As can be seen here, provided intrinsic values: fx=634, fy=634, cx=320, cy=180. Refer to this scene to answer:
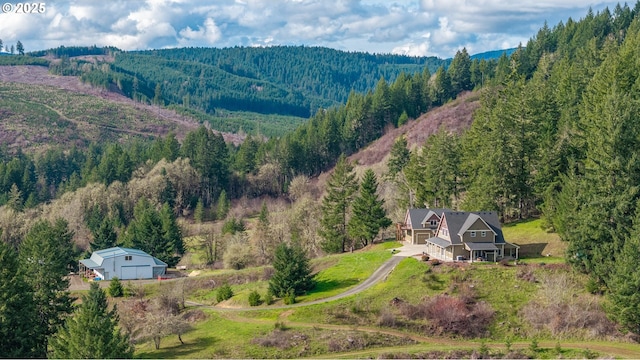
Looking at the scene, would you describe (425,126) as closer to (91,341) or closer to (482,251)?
(482,251)

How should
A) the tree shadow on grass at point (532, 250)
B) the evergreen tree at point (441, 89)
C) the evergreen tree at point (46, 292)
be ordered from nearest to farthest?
1. the evergreen tree at point (46, 292)
2. the tree shadow on grass at point (532, 250)
3. the evergreen tree at point (441, 89)

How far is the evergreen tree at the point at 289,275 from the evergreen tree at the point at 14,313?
A: 2260cm

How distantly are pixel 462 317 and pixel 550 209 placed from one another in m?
18.9

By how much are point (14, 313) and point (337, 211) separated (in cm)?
4392

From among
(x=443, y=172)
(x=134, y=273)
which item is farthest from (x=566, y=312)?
(x=134, y=273)

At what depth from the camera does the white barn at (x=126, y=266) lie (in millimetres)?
83312

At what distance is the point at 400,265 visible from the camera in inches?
2611

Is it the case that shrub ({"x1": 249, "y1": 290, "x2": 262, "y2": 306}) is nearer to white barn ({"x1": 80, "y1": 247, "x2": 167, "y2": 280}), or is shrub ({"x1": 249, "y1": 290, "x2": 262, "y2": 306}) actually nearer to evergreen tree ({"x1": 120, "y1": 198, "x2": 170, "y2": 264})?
white barn ({"x1": 80, "y1": 247, "x2": 167, "y2": 280})

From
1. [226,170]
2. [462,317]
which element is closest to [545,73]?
[226,170]

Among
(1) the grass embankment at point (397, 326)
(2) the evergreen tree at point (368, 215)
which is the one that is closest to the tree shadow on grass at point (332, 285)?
(1) the grass embankment at point (397, 326)

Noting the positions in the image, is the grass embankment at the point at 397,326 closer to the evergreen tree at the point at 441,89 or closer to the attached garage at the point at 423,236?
the attached garage at the point at 423,236

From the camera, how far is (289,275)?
64.1 meters

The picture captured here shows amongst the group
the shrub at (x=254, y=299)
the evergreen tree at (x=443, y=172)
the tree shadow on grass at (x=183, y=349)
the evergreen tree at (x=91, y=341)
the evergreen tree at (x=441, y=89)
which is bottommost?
the tree shadow on grass at (x=183, y=349)

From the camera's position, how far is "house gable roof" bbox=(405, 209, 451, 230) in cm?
7656
